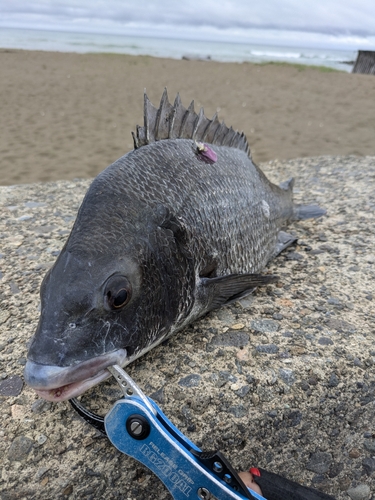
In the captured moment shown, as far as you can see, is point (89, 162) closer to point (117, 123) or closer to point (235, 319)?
point (117, 123)

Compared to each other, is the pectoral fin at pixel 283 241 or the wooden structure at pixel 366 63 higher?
the wooden structure at pixel 366 63

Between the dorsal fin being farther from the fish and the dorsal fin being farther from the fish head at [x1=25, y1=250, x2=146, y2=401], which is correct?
the fish head at [x1=25, y1=250, x2=146, y2=401]

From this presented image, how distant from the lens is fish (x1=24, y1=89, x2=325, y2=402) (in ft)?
4.57

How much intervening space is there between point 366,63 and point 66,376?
1011 inches

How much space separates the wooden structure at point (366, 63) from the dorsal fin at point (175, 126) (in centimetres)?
2373

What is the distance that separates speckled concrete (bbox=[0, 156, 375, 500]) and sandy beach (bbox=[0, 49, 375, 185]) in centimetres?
559

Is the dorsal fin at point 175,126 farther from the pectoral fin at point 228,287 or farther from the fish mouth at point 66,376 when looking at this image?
the fish mouth at point 66,376

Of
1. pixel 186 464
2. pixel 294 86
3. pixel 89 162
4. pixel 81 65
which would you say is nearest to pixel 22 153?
pixel 89 162

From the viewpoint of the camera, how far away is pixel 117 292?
1475 mm

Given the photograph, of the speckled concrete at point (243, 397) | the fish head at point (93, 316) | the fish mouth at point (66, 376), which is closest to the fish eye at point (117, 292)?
the fish head at point (93, 316)

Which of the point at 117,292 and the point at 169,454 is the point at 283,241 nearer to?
the point at 117,292

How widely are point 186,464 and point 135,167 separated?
124 centimetres

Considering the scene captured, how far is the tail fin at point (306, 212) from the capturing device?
3.47 meters

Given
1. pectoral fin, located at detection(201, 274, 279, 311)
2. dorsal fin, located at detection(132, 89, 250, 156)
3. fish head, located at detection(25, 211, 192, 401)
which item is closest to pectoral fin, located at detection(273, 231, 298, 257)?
pectoral fin, located at detection(201, 274, 279, 311)
